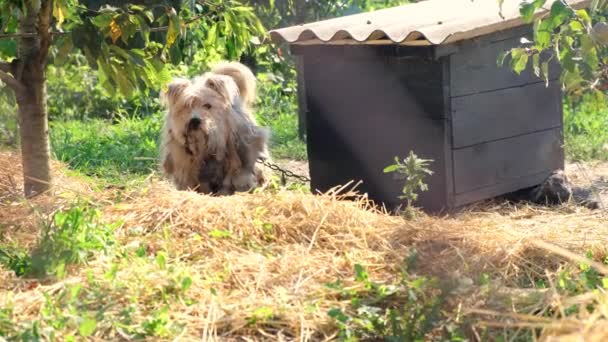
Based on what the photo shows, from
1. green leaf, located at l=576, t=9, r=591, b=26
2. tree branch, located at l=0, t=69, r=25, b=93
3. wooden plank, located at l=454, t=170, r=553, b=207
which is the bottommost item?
wooden plank, located at l=454, t=170, r=553, b=207

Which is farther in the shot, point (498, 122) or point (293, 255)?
point (498, 122)

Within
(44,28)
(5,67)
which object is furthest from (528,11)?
(5,67)

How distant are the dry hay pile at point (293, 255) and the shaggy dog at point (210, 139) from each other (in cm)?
141

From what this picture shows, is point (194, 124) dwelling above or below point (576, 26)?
below

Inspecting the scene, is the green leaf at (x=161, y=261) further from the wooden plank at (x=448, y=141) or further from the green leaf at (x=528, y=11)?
the wooden plank at (x=448, y=141)

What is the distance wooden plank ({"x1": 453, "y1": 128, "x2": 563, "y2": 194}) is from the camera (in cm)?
640

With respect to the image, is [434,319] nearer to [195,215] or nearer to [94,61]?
[195,215]

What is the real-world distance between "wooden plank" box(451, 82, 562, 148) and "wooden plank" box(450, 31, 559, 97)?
0.04 meters

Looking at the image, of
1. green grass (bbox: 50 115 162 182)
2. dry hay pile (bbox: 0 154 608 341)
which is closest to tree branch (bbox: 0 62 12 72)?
dry hay pile (bbox: 0 154 608 341)

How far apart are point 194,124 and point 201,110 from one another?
11 centimetres

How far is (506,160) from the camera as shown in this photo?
6.77 meters

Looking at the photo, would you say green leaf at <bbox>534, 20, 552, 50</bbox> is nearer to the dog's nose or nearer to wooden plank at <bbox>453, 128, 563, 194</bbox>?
wooden plank at <bbox>453, 128, 563, 194</bbox>

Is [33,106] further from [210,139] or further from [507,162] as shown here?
[507,162]

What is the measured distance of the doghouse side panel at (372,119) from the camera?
6305mm
